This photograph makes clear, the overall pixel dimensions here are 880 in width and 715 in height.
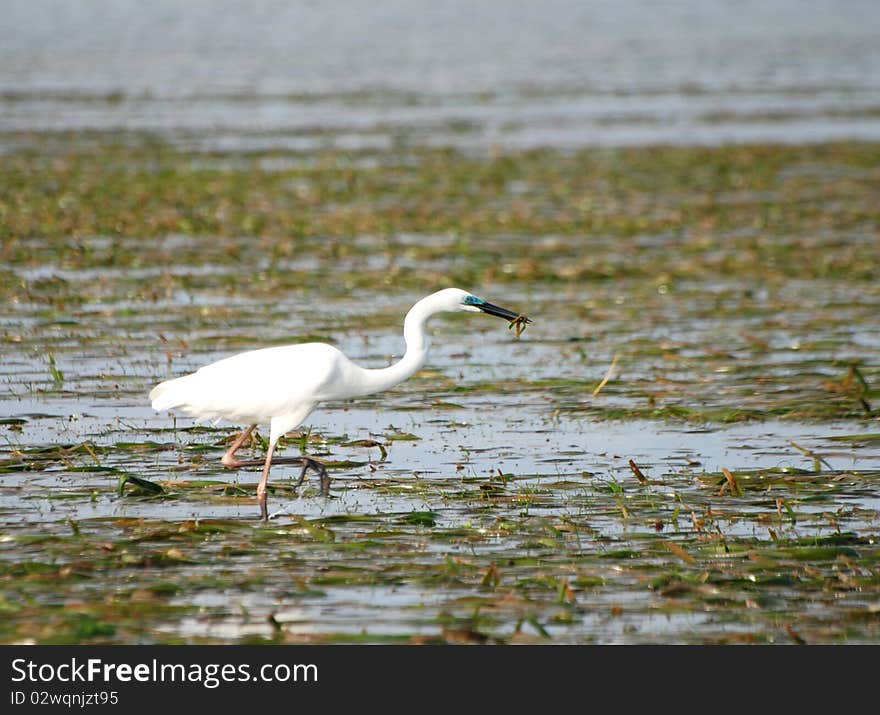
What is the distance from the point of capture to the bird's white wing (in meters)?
11.0

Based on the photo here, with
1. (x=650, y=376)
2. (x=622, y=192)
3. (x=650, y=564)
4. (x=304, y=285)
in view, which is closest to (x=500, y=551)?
(x=650, y=564)

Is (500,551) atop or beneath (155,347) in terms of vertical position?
beneath

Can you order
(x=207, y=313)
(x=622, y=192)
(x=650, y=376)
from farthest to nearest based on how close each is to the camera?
1. (x=622, y=192)
2. (x=207, y=313)
3. (x=650, y=376)

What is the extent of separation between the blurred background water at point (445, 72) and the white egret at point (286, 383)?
68.6 feet

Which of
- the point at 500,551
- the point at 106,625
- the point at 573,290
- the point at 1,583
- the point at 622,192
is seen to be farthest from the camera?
the point at 622,192

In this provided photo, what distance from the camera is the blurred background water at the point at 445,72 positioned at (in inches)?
1389

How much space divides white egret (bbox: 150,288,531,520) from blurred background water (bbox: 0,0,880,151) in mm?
20898

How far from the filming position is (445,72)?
5125cm

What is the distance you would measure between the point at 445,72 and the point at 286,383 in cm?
4132

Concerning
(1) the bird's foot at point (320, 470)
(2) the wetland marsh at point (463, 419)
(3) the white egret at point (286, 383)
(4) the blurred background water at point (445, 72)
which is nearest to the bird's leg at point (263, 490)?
(3) the white egret at point (286, 383)

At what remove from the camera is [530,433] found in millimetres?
12977

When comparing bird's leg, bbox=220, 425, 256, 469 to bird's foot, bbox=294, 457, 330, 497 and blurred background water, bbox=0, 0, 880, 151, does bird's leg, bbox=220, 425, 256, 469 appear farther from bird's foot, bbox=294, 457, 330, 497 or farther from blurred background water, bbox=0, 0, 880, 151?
blurred background water, bbox=0, 0, 880, 151

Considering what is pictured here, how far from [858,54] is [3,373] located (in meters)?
46.7

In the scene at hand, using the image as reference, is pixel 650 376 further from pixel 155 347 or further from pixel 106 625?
pixel 106 625
